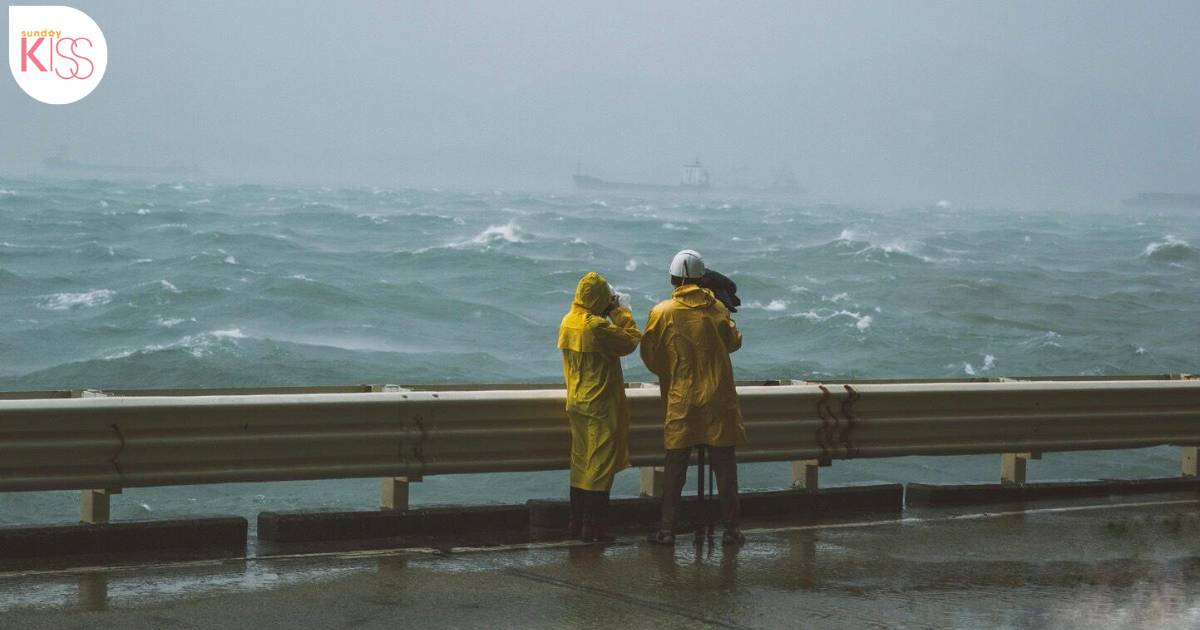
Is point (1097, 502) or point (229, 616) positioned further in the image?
point (1097, 502)

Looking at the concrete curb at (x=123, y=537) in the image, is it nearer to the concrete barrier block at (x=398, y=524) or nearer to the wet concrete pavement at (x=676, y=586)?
the concrete barrier block at (x=398, y=524)

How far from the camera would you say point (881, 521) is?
9750 mm

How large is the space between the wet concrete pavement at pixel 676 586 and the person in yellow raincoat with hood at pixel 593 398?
0.27m

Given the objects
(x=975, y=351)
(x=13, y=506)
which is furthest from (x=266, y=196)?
(x=13, y=506)

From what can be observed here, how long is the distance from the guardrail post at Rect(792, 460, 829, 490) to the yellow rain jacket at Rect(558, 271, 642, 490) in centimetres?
180

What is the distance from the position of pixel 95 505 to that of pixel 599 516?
106 inches

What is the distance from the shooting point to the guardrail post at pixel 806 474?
1011cm

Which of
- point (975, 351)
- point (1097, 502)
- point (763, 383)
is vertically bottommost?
point (975, 351)

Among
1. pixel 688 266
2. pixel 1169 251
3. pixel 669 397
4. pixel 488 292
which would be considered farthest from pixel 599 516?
pixel 1169 251

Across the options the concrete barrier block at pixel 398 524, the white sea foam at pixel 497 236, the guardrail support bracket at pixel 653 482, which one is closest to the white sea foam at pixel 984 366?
the white sea foam at pixel 497 236

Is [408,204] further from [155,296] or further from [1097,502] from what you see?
[1097,502]

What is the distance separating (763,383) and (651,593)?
3.24 metres

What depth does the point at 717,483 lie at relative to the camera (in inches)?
345

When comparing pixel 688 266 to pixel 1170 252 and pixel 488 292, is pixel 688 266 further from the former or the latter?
pixel 1170 252
